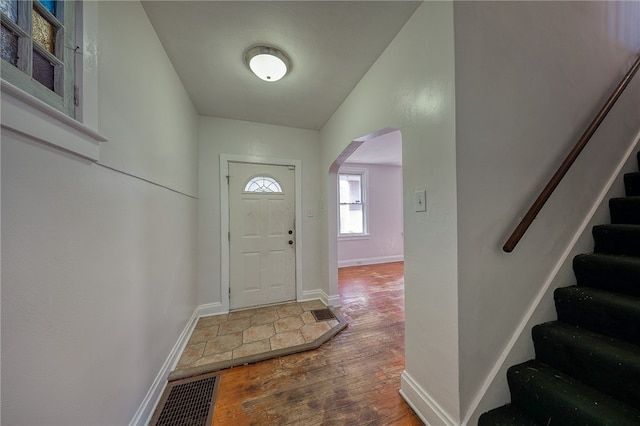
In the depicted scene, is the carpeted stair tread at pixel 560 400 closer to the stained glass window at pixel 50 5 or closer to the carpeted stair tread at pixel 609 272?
the carpeted stair tread at pixel 609 272

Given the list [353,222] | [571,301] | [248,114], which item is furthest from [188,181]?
[353,222]

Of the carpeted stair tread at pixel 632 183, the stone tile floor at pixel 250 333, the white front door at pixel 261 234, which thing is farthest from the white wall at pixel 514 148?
the white front door at pixel 261 234

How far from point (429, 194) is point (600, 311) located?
1.11 meters

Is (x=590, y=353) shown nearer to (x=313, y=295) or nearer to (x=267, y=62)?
(x=313, y=295)

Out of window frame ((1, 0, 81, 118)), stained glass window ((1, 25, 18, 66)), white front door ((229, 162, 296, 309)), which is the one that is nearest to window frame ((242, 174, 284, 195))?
white front door ((229, 162, 296, 309))

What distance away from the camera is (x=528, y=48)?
1296 mm

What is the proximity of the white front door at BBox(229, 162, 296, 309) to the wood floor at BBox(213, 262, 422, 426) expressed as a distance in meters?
1.18

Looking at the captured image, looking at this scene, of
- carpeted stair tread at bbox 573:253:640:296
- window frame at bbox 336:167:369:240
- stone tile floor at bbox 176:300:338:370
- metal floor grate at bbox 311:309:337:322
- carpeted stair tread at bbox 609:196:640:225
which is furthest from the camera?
window frame at bbox 336:167:369:240

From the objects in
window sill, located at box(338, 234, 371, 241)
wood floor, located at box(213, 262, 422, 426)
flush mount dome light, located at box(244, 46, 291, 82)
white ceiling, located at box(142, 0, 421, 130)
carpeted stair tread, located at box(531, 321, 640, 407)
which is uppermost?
white ceiling, located at box(142, 0, 421, 130)

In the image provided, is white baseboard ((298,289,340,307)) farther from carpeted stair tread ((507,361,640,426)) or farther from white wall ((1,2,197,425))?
carpeted stair tread ((507,361,640,426))

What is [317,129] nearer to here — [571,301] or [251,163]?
[251,163]

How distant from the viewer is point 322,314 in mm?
2658

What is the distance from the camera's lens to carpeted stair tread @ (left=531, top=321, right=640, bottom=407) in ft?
3.14

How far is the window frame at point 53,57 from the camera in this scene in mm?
615
